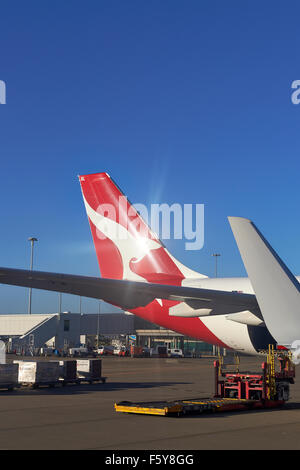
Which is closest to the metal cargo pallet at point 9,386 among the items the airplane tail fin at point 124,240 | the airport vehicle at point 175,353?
the airplane tail fin at point 124,240

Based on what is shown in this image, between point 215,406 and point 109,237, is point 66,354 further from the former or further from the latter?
point 215,406

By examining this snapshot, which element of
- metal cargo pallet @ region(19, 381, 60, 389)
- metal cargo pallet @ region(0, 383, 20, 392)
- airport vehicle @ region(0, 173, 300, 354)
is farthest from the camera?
metal cargo pallet @ region(19, 381, 60, 389)

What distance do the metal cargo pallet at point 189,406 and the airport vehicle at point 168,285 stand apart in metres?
2.53

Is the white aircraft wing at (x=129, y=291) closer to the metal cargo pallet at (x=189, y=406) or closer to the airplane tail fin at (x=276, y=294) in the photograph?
the metal cargo pallet at (x=189, y=406)

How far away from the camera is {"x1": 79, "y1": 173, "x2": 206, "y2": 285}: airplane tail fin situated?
87.7ft

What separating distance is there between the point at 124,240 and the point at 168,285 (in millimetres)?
9487

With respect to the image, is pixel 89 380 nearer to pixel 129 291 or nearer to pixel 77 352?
pixel 129 291

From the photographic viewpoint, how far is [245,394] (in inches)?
809

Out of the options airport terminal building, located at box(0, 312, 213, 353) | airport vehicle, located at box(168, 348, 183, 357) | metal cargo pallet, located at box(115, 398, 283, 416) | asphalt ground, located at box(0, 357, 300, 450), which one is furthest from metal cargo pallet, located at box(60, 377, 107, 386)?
airport terminal building, located at box(0, 312, 213, 353)

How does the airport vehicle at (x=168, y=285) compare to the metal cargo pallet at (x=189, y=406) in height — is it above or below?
above

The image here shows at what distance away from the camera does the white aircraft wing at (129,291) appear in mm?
15938

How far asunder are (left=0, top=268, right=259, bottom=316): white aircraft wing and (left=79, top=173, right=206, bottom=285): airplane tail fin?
8.84 m

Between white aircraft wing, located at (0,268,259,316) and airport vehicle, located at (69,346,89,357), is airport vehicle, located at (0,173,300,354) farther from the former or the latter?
airport vehicle, located at (69,346,89,357)
